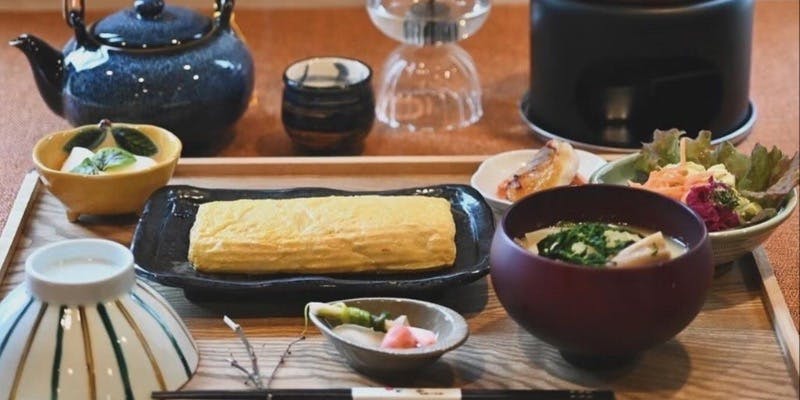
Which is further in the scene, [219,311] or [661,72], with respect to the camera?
[661,72]

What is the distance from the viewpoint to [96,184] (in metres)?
1.12

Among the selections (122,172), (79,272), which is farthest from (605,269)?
(122,172)

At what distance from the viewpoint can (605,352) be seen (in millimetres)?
854

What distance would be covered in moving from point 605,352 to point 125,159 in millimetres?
548

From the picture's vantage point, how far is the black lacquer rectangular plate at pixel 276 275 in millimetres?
973

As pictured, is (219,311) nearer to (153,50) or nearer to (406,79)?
(153,50)

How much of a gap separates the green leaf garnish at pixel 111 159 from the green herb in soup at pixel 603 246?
45cm

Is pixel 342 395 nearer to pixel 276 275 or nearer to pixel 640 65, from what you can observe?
pixel 276 275

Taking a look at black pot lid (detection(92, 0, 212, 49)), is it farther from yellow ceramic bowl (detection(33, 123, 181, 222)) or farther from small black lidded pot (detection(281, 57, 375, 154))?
yellow ceramic bowl (detection(33, 123, 181, 222))

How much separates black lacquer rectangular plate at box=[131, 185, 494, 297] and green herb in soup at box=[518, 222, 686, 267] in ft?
0.37

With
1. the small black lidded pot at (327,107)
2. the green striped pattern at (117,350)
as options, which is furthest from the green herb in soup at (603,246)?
the small black lidded pot at (327,107)

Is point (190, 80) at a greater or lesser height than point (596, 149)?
greater

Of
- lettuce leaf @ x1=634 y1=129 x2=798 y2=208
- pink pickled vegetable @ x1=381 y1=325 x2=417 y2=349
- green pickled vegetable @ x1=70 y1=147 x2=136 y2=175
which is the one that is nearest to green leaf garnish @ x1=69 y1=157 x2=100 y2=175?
green pickled vegetable @ x1=70 y1=147 x2=136 y2=175

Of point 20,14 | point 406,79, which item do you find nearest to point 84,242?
point 406,79
